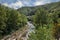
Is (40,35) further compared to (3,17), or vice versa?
(3,17)

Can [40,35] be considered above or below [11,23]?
above

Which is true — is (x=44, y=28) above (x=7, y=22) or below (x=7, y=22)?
above

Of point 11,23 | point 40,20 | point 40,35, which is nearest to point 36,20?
point 40,20

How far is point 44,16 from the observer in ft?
427

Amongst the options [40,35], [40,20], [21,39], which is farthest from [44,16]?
[40,35]

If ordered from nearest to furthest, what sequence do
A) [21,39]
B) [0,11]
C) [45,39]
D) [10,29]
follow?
1. [45,39]
2. [21,39]
3. [0,11]
4. [10,29]

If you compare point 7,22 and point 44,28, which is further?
point 7,22

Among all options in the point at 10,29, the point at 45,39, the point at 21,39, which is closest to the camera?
the point at 45,39

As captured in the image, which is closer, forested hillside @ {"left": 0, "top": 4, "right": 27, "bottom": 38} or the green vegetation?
the green vegetation

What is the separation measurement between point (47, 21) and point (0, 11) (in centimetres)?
3071

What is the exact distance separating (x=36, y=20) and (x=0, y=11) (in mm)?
24402

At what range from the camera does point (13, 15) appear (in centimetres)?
14625

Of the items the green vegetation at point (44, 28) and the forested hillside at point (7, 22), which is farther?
the forested hillside at point (7, 22)

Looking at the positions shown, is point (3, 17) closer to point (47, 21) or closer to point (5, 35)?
point (5, 35)
